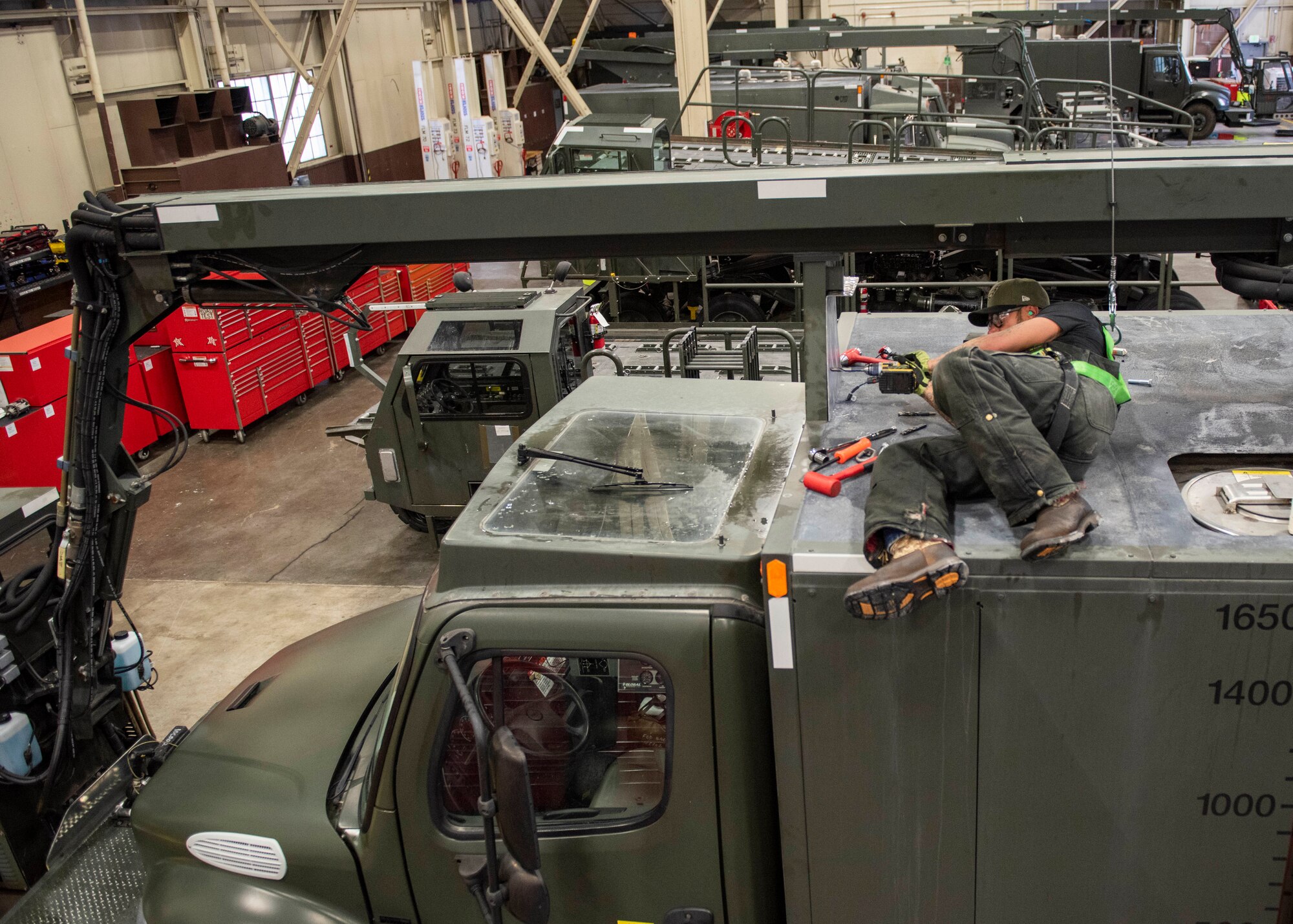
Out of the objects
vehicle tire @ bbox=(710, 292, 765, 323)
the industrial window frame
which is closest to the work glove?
vehicle tire @ bbox=(710, 292, 765, 323)

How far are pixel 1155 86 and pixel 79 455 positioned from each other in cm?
2435

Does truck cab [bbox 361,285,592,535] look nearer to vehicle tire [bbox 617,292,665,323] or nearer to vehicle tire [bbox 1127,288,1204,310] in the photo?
vehicle tire [bbox 617,292,665,323]

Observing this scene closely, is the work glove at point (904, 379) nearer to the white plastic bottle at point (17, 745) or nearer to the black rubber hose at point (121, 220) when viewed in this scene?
the black rubber hose at point (121, 220)

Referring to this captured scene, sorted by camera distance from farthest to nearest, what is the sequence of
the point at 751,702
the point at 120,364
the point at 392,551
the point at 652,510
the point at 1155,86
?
the point at 1155,86
the point at 392,551
the point at 120,364
the point at 652,510
the point at 751,702

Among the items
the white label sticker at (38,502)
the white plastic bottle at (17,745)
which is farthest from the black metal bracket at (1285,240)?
the white label sticker at (38,502)

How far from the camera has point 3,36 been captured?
41.1 ft

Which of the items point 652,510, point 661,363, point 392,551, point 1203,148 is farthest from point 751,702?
point 661,363

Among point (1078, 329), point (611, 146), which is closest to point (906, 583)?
point (1078, 329)

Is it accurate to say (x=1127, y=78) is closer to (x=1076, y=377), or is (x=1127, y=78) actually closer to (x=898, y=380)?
(x=898, y=380)

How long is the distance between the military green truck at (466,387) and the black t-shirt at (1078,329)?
556cm

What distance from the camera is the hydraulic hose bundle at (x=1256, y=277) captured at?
3.11 m

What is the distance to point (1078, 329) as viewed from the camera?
3504 mm

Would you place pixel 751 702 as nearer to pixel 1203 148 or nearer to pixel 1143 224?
pixel 1143 224

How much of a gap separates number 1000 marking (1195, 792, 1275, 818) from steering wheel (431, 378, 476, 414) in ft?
23.1
